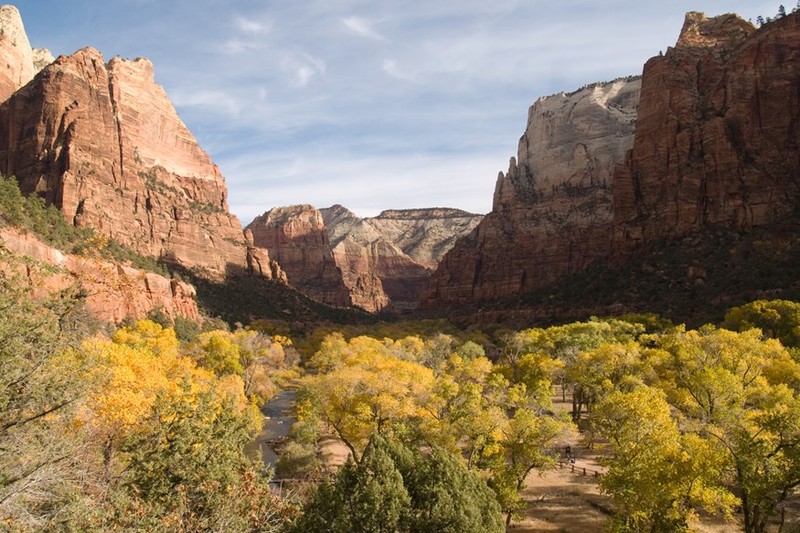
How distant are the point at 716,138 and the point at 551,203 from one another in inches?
2296

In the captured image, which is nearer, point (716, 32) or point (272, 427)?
point (272, 427)

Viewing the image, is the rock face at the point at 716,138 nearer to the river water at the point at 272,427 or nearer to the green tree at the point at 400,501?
the river water at the point at 272,427

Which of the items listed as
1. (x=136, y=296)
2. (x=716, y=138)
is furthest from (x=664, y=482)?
(x=716, y=138)

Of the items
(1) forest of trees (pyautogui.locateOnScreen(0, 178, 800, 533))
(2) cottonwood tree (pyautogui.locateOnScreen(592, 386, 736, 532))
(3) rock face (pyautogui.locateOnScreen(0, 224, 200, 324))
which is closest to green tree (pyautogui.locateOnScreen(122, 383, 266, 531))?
(1) forest of trees (pyautogui.locateOnScreen(0, 178, 800, 533))

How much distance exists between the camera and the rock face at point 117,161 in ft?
303

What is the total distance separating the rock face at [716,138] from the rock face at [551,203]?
1212 inches

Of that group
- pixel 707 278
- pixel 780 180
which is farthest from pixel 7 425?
pixel 780 180

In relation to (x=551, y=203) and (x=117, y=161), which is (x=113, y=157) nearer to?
(x=117, y=161)

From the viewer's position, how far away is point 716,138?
93.5m

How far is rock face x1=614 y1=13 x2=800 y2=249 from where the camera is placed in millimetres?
87312

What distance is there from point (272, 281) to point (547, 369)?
101110 millimetres

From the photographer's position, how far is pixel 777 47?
91.9 metres

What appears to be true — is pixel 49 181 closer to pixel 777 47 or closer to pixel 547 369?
pixel 547 369

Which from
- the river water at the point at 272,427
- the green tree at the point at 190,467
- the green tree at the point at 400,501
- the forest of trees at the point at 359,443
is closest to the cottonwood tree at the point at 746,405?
the forest of trees at the point at 359,443
